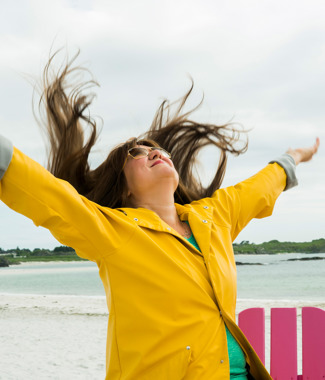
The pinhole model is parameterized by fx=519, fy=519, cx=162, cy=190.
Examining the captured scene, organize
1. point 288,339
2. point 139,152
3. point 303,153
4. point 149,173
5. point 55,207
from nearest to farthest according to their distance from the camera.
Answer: point 55,207
point 149,173
point 139,152
point 288,339
point 303,153

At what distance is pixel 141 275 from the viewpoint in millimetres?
2186

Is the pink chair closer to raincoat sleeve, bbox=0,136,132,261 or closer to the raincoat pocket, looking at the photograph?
the raincoat pocket

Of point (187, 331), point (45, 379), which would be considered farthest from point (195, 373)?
point (45, 379)

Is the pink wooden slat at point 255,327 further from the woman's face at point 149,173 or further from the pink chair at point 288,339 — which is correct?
the woman's face at point 149,173

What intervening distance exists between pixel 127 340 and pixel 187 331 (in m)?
0.25

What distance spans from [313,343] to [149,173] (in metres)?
1.28

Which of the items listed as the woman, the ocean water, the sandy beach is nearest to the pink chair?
the woman

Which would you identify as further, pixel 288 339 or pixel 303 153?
pixel 303 153

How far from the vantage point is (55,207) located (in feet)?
6.66

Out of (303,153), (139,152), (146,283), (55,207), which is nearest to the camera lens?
(55,207)

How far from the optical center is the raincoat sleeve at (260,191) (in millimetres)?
2814

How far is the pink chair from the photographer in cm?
278

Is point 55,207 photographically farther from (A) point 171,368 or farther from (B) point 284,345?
(B) point 284,345

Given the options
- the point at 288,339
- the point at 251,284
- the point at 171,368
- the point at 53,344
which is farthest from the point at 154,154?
the point at 251,284
